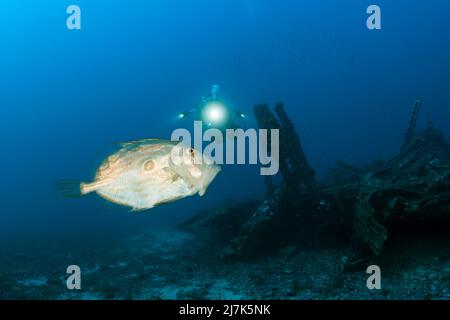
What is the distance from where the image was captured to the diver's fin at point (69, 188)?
2.62m

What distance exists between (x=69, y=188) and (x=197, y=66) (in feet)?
556

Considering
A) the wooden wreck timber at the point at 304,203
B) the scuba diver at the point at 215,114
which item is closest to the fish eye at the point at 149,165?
the wooden wreck timber at the point at 304,203

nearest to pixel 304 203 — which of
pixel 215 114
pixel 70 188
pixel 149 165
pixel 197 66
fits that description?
pixel 215 114

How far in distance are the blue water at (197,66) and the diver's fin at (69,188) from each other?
105 metres

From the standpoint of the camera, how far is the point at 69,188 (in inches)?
104

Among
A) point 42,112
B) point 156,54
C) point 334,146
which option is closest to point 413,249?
point 334,146

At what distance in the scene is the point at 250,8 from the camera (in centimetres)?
17788

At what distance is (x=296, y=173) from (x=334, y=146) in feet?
252

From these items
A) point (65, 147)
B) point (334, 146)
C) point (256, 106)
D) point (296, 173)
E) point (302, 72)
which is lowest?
point (296, 173)

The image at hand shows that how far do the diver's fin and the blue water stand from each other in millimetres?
105098

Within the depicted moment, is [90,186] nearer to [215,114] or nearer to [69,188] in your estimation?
[69,188]

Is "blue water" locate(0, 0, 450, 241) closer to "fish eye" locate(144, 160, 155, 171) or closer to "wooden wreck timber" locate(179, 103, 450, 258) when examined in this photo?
"wooden wreck timber" locate(179, 103, 450, 258)

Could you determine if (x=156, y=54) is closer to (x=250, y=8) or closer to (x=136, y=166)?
(x=250, y=8)

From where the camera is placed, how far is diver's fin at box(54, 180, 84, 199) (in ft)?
8.58
